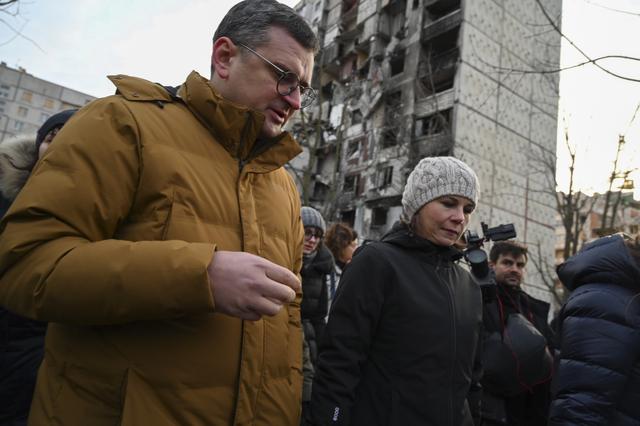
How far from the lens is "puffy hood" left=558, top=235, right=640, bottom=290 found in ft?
6.81

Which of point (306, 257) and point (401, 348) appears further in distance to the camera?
point (306, 257)

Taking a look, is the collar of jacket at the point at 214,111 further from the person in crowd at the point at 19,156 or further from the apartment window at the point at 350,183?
the apartment window at the point at 350,183

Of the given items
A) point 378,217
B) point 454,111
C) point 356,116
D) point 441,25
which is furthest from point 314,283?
point 356,116

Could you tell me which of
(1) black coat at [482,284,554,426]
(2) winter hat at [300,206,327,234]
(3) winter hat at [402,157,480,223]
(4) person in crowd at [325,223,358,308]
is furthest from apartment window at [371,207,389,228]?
→ (3) winter hat at [402,157,480,223]

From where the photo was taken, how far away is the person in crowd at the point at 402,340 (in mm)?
1974

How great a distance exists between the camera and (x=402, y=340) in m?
2.09

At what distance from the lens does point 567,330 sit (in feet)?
6.88

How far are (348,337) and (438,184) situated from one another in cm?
110

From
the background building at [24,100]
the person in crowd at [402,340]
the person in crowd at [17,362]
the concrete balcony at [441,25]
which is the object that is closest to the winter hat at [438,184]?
the person in crowd at [402,340]

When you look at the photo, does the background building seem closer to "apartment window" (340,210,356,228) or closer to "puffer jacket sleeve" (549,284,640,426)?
"apartment window" (340,210,356,228)

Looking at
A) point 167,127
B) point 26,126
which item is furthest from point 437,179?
point 26,126

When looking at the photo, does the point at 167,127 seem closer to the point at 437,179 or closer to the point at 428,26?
the point at 437,179

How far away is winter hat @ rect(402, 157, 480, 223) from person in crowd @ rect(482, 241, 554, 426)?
121 cm

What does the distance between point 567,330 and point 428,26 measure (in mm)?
27033
